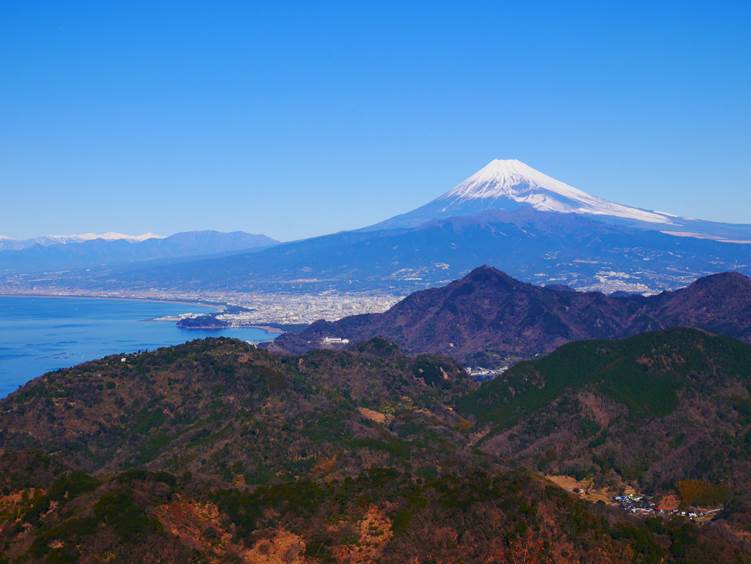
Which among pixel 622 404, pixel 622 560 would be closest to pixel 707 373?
pixel 622 404

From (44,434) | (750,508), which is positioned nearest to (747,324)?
(750,508)

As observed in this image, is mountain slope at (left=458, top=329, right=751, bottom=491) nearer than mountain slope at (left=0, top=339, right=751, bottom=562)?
No

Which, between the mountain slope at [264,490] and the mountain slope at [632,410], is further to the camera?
the mountain slope at [632,410]

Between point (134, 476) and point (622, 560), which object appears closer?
point (622, 560)

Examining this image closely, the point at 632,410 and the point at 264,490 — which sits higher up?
the point at 264,490

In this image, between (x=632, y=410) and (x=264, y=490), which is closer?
(x=264, y=490)

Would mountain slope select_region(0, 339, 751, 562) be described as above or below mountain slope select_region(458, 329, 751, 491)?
above

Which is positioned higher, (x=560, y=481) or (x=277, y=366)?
(x=277, y=366)

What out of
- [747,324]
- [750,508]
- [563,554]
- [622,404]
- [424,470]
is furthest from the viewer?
[747,324]

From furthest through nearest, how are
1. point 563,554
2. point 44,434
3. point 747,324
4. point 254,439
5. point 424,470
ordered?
1. point 747,324
2. point 44,434
3. point 254,439
4. point 424,470
5. point 563,554

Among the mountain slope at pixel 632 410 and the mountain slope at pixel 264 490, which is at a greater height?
the mountain slope at pixel 264 490

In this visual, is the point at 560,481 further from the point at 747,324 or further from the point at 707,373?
the point at 747,324
